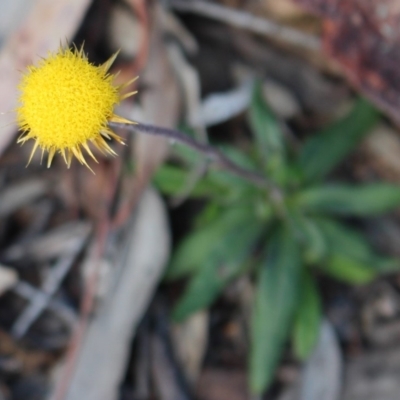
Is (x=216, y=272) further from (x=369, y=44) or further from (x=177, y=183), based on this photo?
(x=369, y=44)

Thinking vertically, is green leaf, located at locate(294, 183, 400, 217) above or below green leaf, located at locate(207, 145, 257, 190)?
below

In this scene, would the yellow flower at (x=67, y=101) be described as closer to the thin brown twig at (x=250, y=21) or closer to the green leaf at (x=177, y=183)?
the green leaf at (x=177, y=183)

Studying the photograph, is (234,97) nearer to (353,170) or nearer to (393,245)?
(353,170)

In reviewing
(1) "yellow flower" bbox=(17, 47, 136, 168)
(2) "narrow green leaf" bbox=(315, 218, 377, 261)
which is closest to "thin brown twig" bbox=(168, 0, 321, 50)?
(2) "narrow green leaf" bbox=(315, 218, 377, 261)

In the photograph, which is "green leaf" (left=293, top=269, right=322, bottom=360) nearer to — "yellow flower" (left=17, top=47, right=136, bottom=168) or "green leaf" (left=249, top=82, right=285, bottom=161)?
"green leaf" (left=249, top=82, right=285, bottom=161)

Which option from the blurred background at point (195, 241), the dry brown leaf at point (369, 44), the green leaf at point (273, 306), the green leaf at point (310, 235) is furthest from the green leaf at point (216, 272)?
the dry brown leaf at point (369, 44)

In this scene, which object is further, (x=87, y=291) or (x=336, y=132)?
(x=336, y=132)

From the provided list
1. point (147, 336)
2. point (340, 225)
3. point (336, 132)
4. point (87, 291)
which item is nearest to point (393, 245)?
point (340, 225)
